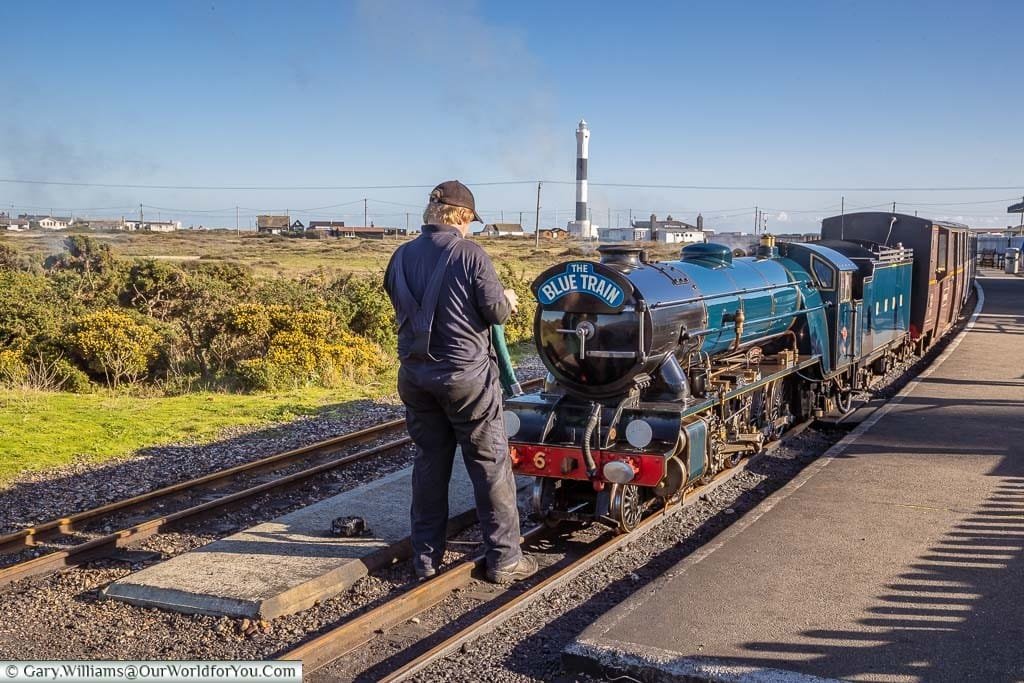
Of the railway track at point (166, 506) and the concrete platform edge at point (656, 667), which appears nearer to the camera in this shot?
the concrete platform edge at point (656, 667)

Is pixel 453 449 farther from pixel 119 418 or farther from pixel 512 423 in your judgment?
pixel 119 418

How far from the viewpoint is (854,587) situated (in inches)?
233

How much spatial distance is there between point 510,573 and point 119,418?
24.2ft

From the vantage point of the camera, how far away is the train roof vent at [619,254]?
7930 mm

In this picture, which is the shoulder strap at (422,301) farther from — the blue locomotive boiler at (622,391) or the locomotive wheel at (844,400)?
the locomotive wheel at (844,400)

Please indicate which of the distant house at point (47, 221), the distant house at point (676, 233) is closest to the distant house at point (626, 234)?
the distant house at point (676, 233)

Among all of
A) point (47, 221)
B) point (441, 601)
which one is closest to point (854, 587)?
point (441, 601)

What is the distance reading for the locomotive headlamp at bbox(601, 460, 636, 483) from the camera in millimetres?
6953

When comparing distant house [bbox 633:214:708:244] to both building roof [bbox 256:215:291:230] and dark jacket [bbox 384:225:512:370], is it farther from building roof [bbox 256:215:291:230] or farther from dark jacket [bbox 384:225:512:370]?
dark jacket [bbox 384:225:512:370]

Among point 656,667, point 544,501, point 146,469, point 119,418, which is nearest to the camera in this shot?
point 656,667

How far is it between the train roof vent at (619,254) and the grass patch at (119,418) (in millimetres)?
5448

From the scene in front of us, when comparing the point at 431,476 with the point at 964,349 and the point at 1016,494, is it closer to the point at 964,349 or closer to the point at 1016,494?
the point at 1016,494

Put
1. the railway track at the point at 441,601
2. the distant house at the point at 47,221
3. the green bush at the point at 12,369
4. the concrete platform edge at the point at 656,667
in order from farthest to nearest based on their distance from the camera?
1. the distant house at the point at 47,221
2. the green bush at the point at 12,369
3. the railway track at the point at 441,601
4. the concrete platform edge at the point at 656,667

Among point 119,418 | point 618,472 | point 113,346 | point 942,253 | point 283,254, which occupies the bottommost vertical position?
point 119,418
